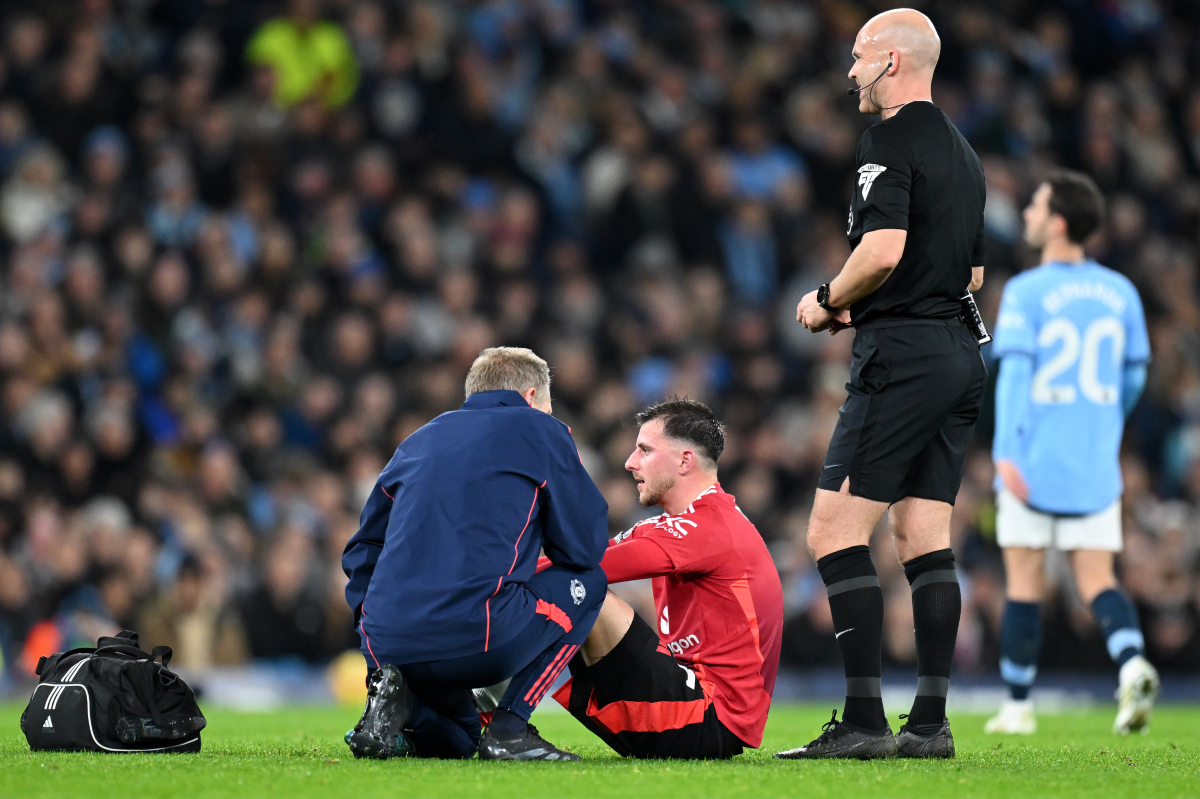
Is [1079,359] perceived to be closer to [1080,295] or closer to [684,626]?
[1080,295]

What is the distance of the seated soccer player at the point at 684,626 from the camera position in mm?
4523

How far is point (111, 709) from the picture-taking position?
4637 millimetres

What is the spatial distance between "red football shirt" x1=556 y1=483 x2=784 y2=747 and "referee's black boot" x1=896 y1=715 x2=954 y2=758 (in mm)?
463

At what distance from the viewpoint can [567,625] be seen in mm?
4422

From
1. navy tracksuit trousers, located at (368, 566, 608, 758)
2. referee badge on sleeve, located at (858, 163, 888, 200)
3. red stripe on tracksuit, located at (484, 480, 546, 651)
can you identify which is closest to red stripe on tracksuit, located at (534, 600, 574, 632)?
navy tracksuit trousers, located at (368, 566, 608, 758)

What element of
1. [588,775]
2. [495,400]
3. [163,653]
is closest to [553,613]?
[588,775]

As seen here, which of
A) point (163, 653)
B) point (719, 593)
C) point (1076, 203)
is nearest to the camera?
point (719, 593)

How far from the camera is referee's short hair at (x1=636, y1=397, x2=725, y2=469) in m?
4.89

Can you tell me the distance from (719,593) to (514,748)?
835 millimetres

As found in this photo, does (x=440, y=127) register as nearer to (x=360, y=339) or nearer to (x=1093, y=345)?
(x=360, y=339)

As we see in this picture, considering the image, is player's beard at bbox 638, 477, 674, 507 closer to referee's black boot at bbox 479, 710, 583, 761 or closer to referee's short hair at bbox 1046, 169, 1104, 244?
referee's black boot at bbox 479, 710, 583, 761

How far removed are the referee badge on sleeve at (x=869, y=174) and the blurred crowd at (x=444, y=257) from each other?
6.29 meters

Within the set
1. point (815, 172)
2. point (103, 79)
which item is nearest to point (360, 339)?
point (103, 79)

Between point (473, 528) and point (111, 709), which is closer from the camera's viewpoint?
point (473, 528)
